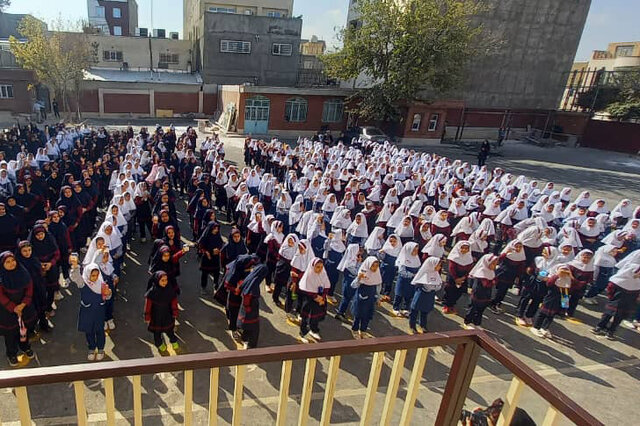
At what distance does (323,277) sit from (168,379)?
2.69 metres

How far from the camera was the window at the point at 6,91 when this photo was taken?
95.1 feet

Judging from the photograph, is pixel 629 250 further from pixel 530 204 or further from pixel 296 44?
pixel 296 44

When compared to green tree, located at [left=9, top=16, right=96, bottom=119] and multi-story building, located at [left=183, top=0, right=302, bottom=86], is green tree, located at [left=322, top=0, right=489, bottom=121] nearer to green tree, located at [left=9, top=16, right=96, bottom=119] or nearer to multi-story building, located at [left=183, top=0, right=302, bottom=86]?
multi-story building, located at [left=183, top=0, right=302, bottom=86]

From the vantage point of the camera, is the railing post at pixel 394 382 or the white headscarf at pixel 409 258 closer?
the railing post at pixel 394 382

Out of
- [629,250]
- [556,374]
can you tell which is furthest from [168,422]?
[629,250]

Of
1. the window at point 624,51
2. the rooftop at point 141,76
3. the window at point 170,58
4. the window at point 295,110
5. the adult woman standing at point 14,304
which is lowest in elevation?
the adult woman standing at point 14,304

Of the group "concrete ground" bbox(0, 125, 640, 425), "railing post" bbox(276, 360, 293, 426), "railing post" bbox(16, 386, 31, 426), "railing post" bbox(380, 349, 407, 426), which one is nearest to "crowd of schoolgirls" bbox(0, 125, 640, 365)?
"concrete ground" bbox(0, 125, 640, 425)

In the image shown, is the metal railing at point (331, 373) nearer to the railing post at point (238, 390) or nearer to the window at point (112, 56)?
the railing post at point (238, 390)

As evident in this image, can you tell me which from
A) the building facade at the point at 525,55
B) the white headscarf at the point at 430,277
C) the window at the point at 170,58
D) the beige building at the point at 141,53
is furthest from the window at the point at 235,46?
the white headscarf at the point at 430,277

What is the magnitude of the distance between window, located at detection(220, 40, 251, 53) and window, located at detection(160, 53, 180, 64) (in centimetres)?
897

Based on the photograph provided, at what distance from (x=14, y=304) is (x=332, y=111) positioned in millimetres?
28094

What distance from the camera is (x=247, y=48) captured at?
3619 cm

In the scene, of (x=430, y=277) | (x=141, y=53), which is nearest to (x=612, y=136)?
(x=430, y=277)

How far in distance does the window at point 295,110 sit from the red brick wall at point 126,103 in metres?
13.3
